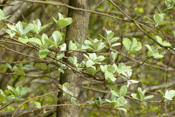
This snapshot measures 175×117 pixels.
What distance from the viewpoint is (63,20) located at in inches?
59.9

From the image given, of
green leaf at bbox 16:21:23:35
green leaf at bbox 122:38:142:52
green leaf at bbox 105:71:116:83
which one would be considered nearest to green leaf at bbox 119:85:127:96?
green leaf at bbox 105:71:116:83

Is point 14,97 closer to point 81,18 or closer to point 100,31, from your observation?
point 81,18

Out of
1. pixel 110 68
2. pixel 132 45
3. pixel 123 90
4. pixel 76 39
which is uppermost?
pixel 76 39

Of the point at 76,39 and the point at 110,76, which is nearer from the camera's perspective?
the point at 110,76

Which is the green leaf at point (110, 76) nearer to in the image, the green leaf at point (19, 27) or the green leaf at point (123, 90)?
the green leaf at point (123, 90)

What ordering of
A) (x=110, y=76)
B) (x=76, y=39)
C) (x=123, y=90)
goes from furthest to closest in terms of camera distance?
(x=76, y=39) < (x=123, y=90) < (x=110, y=76)

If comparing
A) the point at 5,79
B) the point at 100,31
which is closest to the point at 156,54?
the point at 5,79

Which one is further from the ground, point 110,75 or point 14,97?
point 110,75

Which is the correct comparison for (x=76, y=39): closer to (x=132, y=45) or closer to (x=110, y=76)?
(x=132, y=45)

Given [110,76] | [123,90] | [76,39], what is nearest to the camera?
[110,76]

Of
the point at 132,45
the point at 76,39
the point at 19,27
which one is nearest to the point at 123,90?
the point at 132,45

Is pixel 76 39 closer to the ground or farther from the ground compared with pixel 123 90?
farther from the ground

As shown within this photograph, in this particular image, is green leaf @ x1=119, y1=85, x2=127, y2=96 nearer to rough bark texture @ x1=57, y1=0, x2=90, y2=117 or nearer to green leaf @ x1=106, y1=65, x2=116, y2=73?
green leaf @ x1=106, y1=65, x2=116, y2=73

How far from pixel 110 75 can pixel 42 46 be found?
468 millimetres
